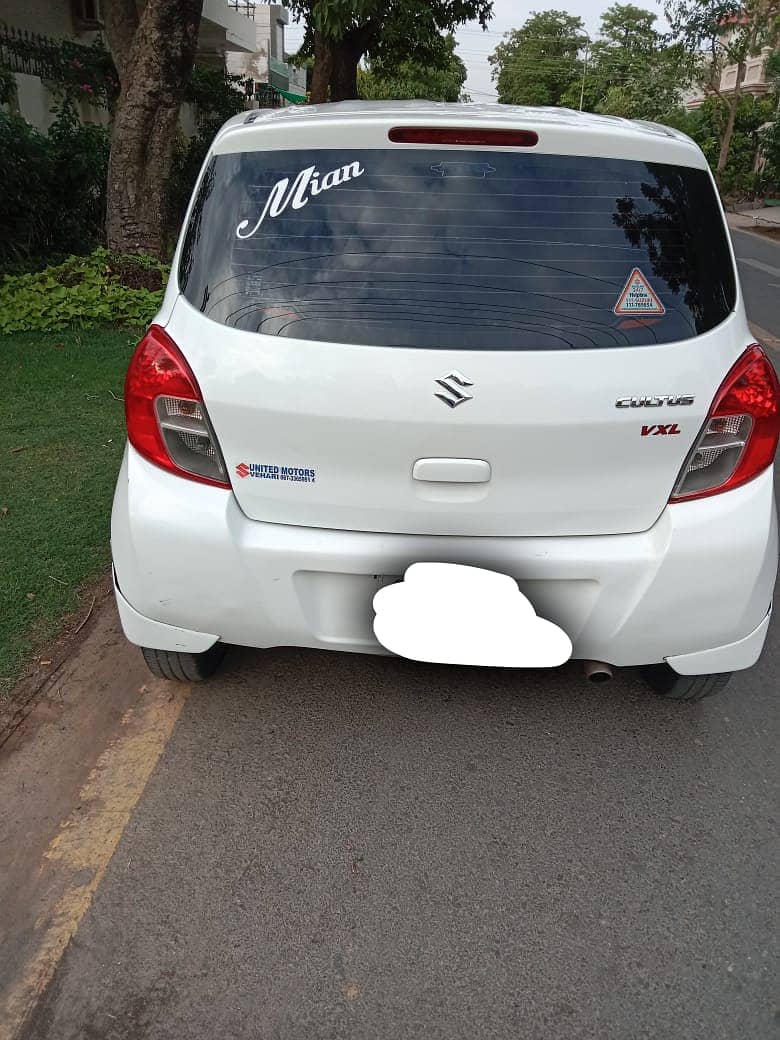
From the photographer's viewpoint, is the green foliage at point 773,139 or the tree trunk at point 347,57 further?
the green foliage at point 773,139

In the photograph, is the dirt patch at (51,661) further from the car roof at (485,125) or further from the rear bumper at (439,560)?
the car roof at (485,125)

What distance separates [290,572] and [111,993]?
3.58 feet

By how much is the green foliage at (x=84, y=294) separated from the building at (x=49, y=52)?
13.0 feet

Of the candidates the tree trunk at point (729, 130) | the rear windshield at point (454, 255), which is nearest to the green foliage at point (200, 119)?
the rear windshield at point (454, 255)

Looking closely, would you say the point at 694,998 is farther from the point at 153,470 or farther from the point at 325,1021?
the point at 153,470

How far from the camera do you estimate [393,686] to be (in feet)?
10.4

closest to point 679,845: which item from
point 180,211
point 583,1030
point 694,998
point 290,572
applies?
point 694,998

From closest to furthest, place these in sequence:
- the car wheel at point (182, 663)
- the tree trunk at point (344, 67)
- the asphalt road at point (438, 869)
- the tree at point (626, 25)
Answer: the asphalt road at point (438, 869) < the car wheel at point (182, 663) < the tree trunk at point (344, 67) < the tree at point (626, 25)

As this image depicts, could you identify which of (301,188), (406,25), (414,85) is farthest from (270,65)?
(301,188)

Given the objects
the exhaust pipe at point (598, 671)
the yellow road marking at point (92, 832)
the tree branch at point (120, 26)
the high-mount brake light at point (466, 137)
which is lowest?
the yellow road marking at point (92, 832)

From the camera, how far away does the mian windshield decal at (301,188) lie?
2.36 meters

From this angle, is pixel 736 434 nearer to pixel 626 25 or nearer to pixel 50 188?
pixel 50 188

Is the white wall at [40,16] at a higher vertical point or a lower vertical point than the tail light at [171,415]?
higher

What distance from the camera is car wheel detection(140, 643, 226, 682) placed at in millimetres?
2920
